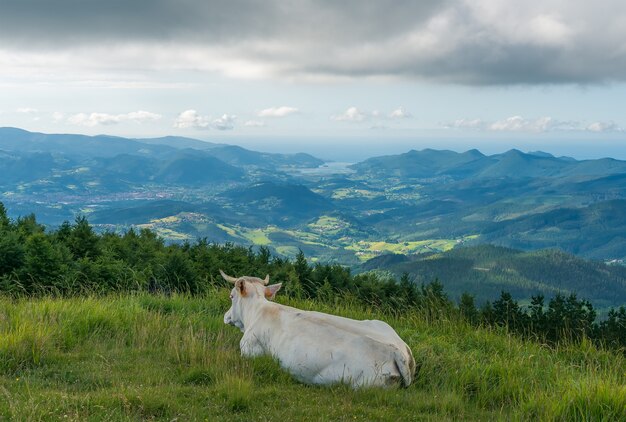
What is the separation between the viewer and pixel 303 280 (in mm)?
20281

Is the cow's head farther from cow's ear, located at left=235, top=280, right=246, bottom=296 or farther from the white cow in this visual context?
the white cow

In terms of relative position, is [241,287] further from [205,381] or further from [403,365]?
[403,365]

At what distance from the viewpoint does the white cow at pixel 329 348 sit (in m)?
6.89

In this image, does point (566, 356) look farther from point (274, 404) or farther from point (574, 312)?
point (574, 312)

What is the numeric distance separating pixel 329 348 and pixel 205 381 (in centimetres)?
179

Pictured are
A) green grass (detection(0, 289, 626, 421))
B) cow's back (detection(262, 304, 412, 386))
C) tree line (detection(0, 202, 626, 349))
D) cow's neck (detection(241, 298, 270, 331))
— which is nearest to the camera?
green grass (detection(0, 289, 626, 421))

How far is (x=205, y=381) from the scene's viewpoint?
6.63 metres

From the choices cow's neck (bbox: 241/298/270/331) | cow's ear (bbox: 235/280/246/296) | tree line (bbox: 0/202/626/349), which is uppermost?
cow's ear (bbox: 235/280/246/296)

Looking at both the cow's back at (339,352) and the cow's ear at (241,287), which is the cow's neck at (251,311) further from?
the cow's back at (339,352)

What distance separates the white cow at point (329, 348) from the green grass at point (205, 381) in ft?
0.77

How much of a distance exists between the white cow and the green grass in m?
A: 0.24

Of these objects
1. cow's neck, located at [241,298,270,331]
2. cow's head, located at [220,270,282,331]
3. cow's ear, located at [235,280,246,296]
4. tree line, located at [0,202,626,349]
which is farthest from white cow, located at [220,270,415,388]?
tree line, located at [0,202,626,349]

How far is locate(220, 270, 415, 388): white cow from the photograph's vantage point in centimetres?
689

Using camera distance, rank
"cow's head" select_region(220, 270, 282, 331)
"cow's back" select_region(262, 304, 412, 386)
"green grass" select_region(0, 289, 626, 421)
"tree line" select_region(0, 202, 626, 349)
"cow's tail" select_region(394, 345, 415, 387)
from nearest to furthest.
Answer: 1. "green grass" select_region(0, 289, 626, 421)
2. "cow's back" select_region(262, 304, 412, 386)
3. "cow's tail" select_region(394, 345, 415, 387)
4. "cow's head" select_region(220, 270, 282, 331)
5. "tree line" select_region(0, 202, 626, 349)
